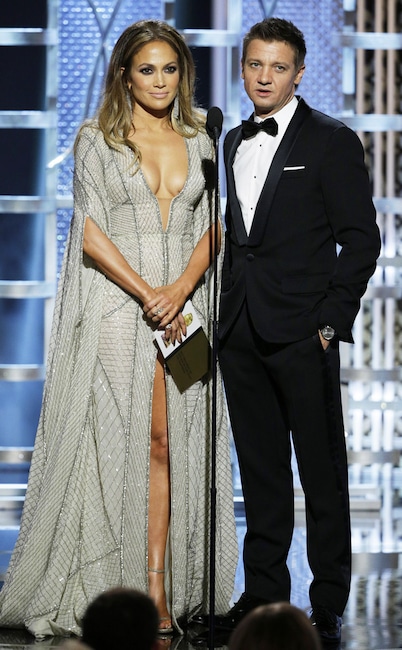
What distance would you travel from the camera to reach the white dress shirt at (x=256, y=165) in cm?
340

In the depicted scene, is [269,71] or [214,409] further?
[269,71]

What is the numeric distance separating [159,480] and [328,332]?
77 centimetres

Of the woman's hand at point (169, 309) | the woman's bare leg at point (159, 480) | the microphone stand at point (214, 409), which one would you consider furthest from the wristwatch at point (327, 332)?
the woman's bare leg at point (159, 480)

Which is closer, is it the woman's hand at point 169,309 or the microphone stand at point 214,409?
the microphone stand at point 214,409

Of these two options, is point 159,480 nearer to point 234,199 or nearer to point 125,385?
point 125,385

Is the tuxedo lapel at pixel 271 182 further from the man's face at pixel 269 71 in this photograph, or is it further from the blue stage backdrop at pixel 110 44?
the blue stage backdrop at pixel 110 44

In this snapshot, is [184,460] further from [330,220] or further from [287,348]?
[330,220]

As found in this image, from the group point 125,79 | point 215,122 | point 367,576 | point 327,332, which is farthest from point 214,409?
point 367,576

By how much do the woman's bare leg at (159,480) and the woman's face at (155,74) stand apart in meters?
0.81

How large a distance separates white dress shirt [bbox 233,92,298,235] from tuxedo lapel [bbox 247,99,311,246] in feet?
0.10

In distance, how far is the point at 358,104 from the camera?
5.48m

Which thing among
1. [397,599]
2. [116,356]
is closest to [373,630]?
[397,599]

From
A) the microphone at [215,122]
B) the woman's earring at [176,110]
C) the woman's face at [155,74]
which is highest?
the woman's face at [155,74]

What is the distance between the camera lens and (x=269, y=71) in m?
3.31
